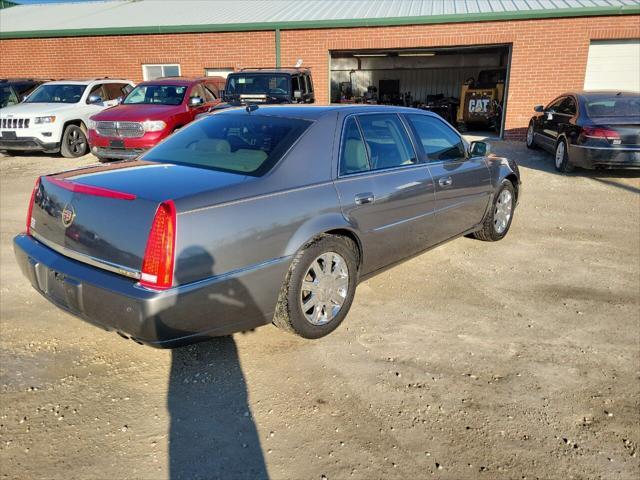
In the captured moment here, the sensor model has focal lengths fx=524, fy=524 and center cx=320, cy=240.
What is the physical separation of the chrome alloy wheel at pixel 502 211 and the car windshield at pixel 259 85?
6.46 metres

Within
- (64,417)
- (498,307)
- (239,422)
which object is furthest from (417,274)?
(64,417)

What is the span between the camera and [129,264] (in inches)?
110

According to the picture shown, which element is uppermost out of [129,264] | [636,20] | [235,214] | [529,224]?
[636,20]

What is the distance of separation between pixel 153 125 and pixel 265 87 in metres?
2.86

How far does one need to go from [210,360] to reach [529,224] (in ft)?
16.4

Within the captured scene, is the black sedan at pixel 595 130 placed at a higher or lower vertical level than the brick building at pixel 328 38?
lower

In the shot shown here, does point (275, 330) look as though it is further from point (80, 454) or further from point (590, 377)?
point (590, 377)

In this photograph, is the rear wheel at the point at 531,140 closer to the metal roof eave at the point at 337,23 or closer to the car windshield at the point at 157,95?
the metal roof eave at the point at 337,23

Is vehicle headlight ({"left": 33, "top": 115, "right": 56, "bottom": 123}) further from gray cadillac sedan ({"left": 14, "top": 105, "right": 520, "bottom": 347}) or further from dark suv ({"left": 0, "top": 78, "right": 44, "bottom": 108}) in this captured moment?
gray cadillac sedan ({"left": 14, "top": 105, "right": 520, "bottom": 347})

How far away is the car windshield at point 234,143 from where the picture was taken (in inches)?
137

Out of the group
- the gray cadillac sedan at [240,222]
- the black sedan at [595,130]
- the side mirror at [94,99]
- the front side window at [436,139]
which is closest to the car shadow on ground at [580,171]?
the black sedan at [595,130]

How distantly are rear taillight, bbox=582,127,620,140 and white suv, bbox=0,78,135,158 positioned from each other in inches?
399

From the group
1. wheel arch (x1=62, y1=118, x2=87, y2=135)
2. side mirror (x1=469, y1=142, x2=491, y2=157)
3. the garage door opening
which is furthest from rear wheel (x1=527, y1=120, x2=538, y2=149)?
wheel arch (x1=62, y1=118, x2=87, y2=135)

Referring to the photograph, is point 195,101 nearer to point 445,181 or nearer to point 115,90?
point 115,90
